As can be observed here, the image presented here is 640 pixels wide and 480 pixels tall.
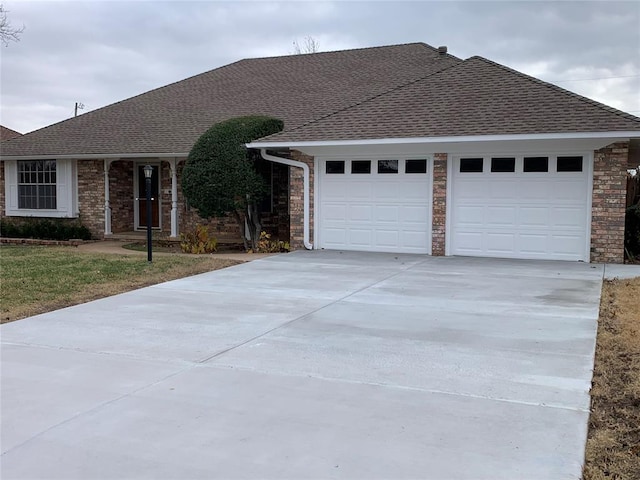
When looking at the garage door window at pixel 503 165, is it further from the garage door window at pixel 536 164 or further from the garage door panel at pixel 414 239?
the garage door panel at pixel 414 239

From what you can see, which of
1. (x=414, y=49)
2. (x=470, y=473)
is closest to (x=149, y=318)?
(x=470, y=473)

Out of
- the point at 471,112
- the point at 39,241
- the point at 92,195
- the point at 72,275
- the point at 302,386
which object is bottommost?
the point at 302,386

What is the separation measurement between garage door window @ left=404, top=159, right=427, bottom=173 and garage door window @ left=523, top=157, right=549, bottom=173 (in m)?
2.09

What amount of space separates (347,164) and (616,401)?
1018 cm

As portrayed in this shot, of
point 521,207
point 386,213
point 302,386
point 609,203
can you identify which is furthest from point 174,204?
point 302,386

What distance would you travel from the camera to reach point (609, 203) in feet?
39.2

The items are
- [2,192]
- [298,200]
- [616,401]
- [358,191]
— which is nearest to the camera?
[616,401]

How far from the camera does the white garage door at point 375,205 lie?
13.5 meters

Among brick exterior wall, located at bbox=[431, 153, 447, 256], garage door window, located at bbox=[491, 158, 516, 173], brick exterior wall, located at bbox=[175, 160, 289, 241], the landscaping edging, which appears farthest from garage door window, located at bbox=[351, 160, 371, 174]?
the landscaping edging

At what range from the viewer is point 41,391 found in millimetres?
4703

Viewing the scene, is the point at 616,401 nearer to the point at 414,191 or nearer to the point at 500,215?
the point at 500,215

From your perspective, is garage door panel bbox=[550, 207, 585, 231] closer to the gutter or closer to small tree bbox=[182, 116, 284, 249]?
the gutter

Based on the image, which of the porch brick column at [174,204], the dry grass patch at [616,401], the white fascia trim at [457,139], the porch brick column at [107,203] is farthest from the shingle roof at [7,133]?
the dry grass patch at [616,401]

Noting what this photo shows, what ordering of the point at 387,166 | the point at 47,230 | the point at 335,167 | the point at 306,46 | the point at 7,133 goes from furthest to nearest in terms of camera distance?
the point at 306,46, the point at 7,133, the point at 47,230, the point at 335,167, the point at 387,166
